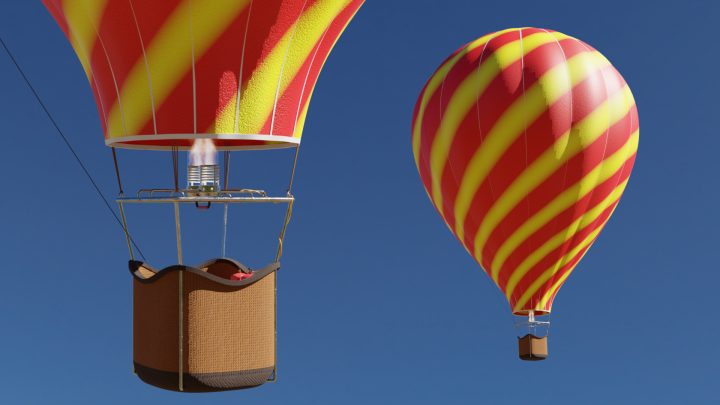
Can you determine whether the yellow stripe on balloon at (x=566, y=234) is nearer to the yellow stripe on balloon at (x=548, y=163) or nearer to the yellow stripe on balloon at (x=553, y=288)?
the yellow stripe on balloon at (x=553, y=288)

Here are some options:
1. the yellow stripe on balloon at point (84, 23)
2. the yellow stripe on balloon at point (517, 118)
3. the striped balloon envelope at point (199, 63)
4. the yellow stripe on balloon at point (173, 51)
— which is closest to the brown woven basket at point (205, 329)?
the striped balloon envelope at point (199, 63)

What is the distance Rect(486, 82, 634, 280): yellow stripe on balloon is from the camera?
54.1 ft

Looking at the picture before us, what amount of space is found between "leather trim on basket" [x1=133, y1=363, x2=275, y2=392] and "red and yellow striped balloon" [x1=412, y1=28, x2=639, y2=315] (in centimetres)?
569

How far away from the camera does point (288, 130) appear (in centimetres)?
1198

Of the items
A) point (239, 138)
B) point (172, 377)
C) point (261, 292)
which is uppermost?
point (239, 138)

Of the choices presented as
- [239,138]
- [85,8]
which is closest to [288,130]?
[239,138]

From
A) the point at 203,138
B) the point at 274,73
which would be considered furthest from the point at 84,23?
the point at 274,73

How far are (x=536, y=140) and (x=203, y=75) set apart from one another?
20.2 ft

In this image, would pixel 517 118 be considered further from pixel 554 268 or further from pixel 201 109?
pixel 201 109

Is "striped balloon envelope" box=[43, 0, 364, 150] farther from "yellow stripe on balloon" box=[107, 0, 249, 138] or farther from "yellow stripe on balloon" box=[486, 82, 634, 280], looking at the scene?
"yellow stripe on balloon" box=[486, 82, 634, 280]

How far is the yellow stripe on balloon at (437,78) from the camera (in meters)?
17.5

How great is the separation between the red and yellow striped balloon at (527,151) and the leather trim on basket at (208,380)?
569 centimetres

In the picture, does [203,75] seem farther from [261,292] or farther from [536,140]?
[536,140]

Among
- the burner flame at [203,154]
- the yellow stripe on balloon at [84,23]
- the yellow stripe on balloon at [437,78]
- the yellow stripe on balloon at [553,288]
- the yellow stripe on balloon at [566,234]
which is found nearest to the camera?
the yellow stripe on balloon at [84,23]
